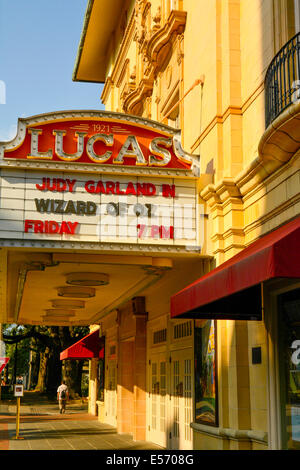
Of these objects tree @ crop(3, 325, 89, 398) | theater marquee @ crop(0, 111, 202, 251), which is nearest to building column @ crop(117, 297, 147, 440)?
theater marquee @ crop(0, 111, 202, 251)

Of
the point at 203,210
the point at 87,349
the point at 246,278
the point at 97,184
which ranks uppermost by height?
the point at 97,184

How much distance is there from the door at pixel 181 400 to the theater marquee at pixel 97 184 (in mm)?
3856

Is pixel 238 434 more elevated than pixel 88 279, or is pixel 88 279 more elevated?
pixel 88 279

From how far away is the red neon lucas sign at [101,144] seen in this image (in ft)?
42.0

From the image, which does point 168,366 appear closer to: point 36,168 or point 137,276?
point 137,276

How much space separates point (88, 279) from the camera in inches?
667

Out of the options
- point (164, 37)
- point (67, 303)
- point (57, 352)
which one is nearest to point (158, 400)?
point (67, 303)

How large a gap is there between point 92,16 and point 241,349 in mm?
22429

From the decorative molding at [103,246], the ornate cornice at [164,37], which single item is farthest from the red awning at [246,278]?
the ornate cornice at [164,37]

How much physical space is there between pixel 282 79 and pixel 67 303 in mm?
14954

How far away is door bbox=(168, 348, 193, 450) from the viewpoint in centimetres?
1551

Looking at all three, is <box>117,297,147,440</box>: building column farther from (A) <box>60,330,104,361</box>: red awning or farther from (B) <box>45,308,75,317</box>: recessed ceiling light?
(A) <box>60,330,104,361</box>: red awning

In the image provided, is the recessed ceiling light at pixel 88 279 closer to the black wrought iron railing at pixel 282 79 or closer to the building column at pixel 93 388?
the black wrought iron railing at pixel 282 79

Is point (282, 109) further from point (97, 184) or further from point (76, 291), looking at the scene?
point (76, 291)
